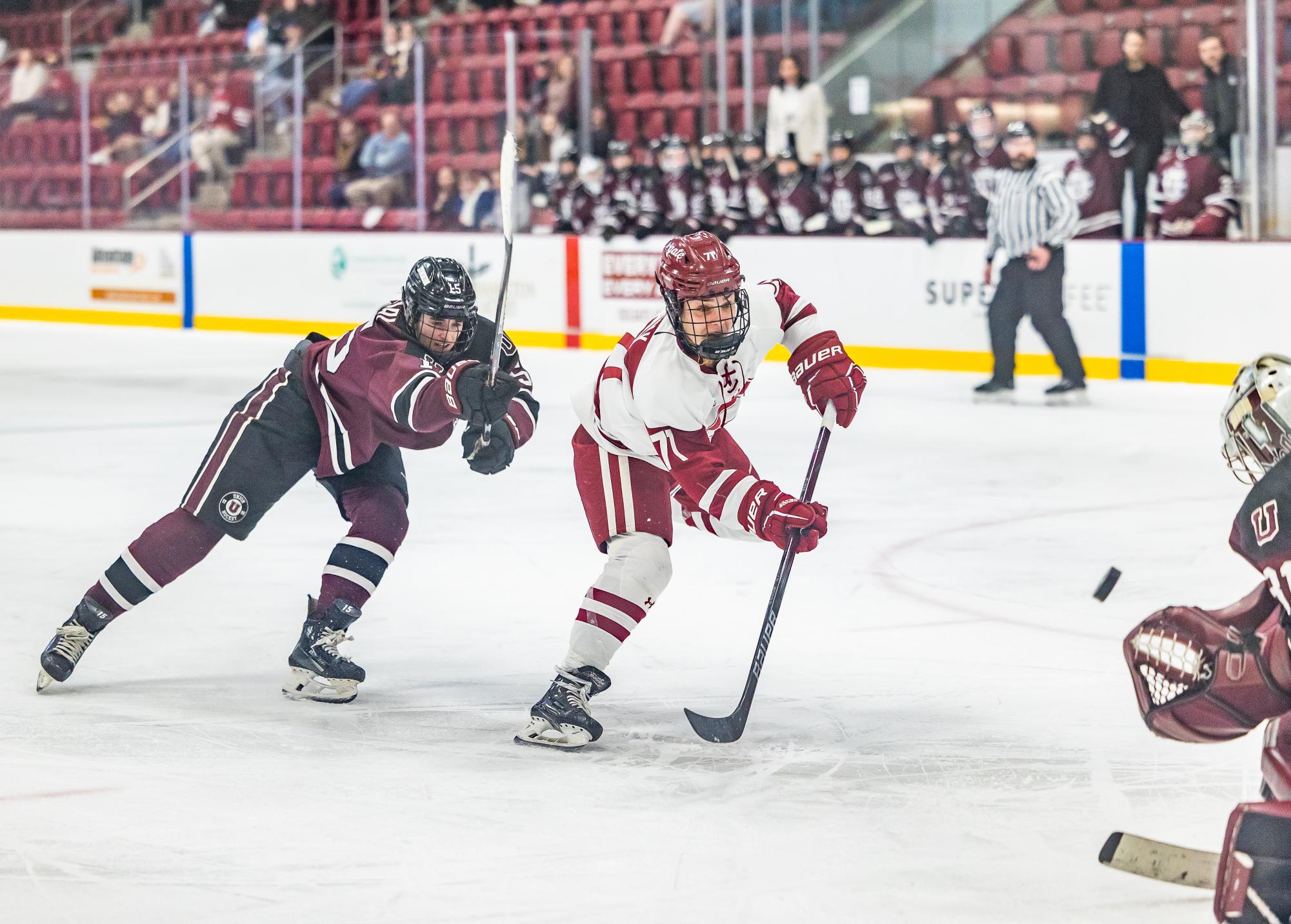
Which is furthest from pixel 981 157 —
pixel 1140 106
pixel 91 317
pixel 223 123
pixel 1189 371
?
pixel 91 317

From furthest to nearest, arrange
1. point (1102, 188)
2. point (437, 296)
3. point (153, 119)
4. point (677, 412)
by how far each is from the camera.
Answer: point (153, 119), point (1102, 188), point (437, 296), point (677, 412)

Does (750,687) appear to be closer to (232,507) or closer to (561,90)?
(232,507)

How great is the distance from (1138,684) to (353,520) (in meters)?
2.01

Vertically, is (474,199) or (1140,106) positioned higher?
(1140,106)

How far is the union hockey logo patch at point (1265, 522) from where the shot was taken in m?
2.17

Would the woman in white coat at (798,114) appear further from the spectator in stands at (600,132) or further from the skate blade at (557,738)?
the skate blade at (557,738)

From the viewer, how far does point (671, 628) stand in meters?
4.57

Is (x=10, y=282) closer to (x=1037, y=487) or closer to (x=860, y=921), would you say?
(x=1037, y=487)

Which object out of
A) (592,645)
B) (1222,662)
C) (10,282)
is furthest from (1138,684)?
(10,282)

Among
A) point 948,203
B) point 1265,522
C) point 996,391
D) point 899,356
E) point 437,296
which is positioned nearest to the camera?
point 1265,522

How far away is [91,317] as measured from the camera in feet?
51.7

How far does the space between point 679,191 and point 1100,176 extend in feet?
9.92

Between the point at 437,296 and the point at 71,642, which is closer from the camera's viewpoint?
the point at 437,296

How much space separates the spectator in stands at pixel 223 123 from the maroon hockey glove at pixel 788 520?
12186 millimetres
